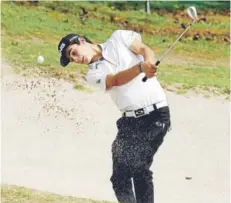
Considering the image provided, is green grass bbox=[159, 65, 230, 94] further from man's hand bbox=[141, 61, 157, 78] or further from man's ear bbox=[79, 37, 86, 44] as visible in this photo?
man's hand bbox=[141, 61, 157, 78]

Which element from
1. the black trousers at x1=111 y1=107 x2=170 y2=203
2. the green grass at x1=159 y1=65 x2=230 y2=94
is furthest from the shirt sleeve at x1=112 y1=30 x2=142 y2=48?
the green grass at x1=159 y1=65 x2=230 y2=94

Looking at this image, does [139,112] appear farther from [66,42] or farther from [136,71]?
[66,42]

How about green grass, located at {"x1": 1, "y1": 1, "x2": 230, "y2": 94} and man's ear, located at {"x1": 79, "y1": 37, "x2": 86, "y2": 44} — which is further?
green grass, located at {"x1": 1, "y1": 1, "x2": 230, "y2": 94}

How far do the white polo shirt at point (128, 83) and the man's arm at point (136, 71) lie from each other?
1.9 inches

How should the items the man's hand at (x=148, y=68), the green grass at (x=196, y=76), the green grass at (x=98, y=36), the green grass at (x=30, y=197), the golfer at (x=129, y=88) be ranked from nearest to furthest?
the man's hand at (x=148, y=68) < the golfer at (x=129, y=88) < the green grass at (x=30, y=197) < the green grass at (x=196, y=76) < the green grass at (x=98, y=36)

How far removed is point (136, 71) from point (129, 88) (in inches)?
7.4

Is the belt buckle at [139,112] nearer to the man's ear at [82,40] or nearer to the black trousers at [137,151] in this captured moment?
the black trousers at [137,151]

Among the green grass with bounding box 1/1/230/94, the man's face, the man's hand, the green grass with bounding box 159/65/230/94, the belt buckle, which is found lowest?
the belt buckle

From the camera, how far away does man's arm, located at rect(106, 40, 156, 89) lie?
15.1 ft

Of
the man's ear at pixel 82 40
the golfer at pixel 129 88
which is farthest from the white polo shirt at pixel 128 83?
the man's ear at pixel 82 40

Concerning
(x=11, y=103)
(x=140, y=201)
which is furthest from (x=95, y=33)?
(x=140, y=201)

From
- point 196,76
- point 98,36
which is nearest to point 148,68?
point 196,76

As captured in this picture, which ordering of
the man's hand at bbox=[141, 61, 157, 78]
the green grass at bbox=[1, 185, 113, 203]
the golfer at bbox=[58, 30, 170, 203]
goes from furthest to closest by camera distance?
1. the green grass at bbox=[1, 185, 113, 203]
2. the golfer at bbox=[58, 30, 170, 203]
3. the man's hand at bbox=[141, 61, 157, 78]

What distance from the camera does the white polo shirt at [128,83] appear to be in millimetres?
4844
